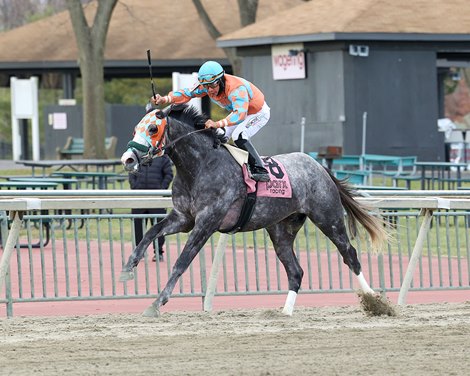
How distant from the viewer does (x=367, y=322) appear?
11125mm

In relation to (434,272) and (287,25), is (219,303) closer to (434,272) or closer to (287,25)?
(434,272)

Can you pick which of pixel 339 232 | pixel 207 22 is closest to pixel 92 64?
pixel 207 22

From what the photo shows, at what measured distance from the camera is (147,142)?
10.6 m

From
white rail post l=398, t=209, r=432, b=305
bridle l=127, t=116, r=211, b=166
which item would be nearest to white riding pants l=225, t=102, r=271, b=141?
bridle l=127, t=116, r=211, b=166

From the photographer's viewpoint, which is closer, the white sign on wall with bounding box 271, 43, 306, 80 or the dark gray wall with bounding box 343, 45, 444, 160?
the dark gray wall with bounding box 343, 45, 444, 160

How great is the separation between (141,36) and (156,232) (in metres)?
32.6

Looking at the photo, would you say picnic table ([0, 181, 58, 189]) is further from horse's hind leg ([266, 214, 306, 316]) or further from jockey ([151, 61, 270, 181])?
jockey ([151, 61, 270, 181])

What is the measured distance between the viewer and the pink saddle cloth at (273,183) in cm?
1121

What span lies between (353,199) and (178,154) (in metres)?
2.15

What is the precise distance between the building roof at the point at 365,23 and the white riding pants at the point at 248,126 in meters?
17.5

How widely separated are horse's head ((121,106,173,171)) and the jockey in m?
0.16

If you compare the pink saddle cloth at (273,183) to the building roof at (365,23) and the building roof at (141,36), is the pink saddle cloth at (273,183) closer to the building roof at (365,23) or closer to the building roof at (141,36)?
the building roof at (365,23)

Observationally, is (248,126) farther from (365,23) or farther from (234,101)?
(365,23)

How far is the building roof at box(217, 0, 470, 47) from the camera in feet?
96.1
